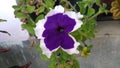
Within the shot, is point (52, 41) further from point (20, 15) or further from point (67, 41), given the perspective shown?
point (20, 15)

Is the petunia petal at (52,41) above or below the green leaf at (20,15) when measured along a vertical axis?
below

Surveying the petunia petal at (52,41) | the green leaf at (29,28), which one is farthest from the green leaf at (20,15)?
the petunia petal at (52,41)

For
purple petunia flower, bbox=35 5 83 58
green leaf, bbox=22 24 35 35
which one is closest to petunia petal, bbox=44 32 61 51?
purple petunia flower, bbox=35 5 83 58

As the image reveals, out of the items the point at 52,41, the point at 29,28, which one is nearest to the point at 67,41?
the point at 52,41

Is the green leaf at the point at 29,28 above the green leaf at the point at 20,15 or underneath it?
underneath

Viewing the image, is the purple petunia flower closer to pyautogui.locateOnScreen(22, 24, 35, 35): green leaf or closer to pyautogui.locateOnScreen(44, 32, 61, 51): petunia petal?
pyautogui.locateOnScreen(44, 32, 61, 51): petunia petal

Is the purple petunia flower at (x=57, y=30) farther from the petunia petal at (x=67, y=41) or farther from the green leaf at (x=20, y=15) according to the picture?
the green leaf at (x=20, y=15)

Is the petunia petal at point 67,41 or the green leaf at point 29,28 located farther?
the green leaf at point 29,28

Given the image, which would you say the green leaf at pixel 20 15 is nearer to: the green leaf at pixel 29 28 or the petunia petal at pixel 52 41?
the green leaf at pixel 29 28

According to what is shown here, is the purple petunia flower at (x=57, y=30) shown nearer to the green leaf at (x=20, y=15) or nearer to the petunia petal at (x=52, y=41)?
the petunia petal at (x=52, y=41)
